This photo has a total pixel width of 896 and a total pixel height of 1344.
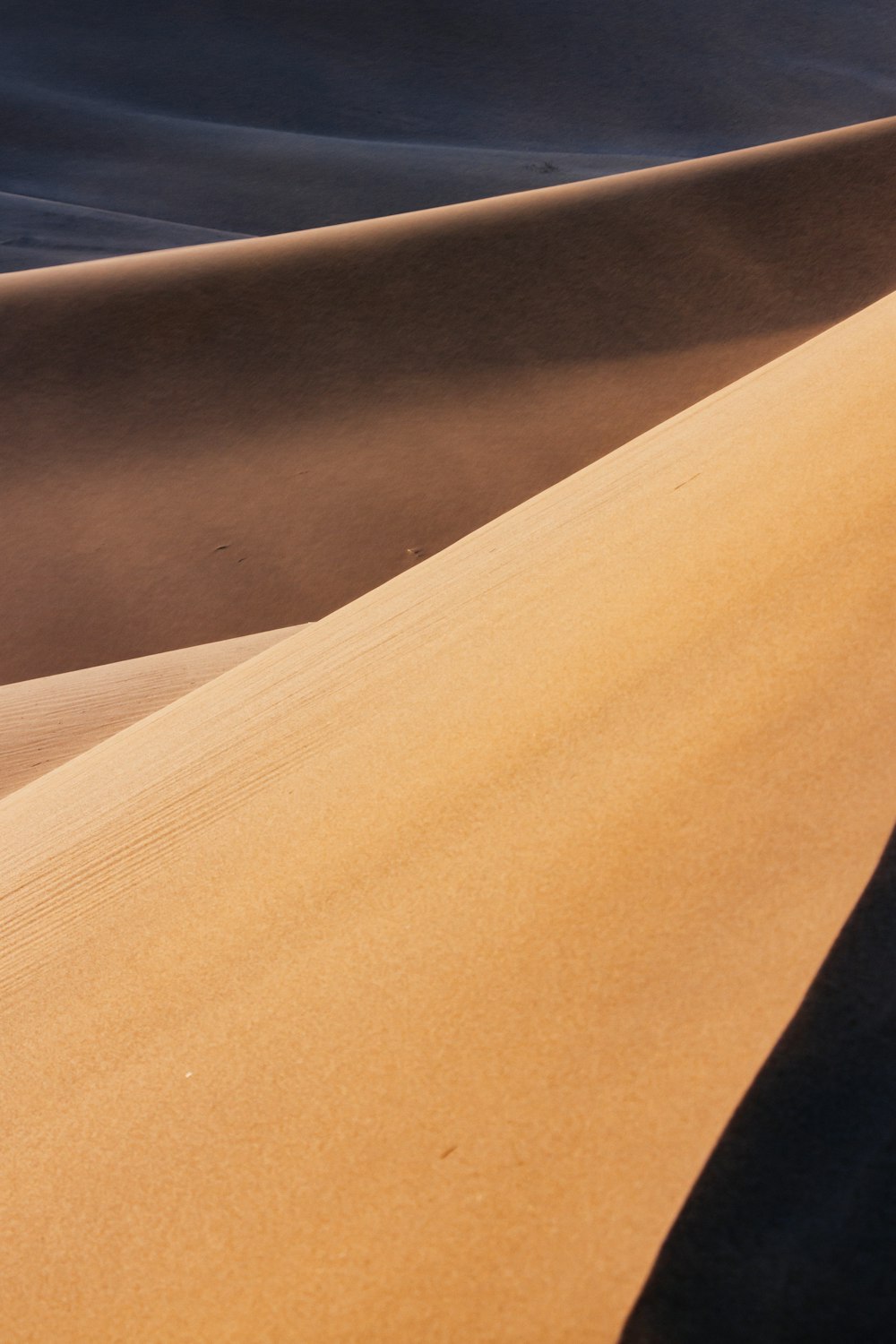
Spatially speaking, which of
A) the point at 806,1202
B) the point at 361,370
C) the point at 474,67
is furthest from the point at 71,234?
the point at 806,1202

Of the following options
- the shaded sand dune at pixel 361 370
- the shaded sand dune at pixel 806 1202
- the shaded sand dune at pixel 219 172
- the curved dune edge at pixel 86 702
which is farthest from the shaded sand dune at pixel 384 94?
the shaded sand dune at pixel 806 1202

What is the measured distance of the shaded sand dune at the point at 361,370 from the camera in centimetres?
633

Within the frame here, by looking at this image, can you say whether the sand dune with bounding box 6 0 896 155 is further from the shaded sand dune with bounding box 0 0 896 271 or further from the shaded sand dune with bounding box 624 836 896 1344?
the shaded sand dune with bounding box 624 836 896 1344

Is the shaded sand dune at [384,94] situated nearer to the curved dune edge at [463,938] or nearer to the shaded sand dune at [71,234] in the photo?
the shaded sand dune at [71,234]

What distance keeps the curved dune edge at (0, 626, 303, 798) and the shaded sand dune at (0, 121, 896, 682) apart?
1.30 m

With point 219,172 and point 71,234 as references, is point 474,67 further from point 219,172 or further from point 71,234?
point 71,234

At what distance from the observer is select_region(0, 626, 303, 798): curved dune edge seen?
3705 mm

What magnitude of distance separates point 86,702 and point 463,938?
8.65ft

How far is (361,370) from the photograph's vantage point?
7934 millimetres

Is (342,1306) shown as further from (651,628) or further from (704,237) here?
(704,237)

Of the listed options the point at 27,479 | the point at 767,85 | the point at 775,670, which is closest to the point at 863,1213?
the point at 775,670

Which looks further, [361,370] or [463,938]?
[361,370]

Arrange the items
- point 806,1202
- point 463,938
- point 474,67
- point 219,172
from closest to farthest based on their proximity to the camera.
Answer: point 806,1202, point 463,938, point 219,172, point 474,67

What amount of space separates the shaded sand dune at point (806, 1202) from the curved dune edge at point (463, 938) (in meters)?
0.03
